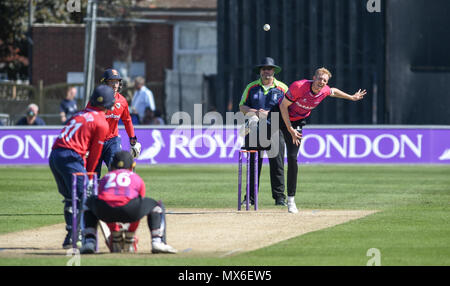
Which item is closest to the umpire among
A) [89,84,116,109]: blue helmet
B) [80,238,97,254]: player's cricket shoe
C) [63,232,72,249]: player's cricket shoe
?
[89,84,116,109]: blue helmet

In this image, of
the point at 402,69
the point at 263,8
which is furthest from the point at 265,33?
the point at 402,69

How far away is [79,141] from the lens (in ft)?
39.0

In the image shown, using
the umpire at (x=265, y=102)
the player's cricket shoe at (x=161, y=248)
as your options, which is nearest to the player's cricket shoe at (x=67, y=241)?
the player's cricket shoe at (x=161, y=248)

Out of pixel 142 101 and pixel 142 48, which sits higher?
pixel 142 48

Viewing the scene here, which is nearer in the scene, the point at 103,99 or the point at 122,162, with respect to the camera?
the point at 122,162

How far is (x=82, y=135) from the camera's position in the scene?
468 inches

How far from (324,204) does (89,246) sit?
22.2 feet

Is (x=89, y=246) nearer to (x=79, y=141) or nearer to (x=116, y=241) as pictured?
(x=116, y=241)

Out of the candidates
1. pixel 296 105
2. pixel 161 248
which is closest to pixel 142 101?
pixel 296 105

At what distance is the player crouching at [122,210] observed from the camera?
10.9m

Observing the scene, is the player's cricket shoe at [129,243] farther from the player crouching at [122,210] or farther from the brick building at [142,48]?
the brick building at [142,48]

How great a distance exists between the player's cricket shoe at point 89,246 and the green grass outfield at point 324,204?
359 millimetres

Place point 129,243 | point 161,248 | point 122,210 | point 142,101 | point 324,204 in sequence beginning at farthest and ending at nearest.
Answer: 1. point 142,101
2. point 324,204
3. point 129,243
4. point 161,248
5. point 122,210

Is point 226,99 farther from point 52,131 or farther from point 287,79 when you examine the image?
point 52,131
